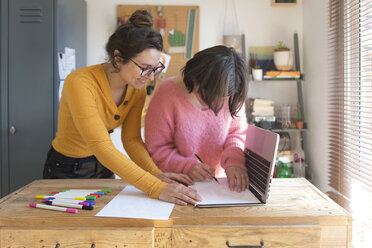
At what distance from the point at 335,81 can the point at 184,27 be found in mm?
1467

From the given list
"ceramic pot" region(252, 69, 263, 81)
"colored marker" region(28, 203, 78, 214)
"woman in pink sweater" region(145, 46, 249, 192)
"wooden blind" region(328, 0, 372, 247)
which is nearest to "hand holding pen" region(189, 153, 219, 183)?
"woman in pink sweater" region(145, 46, 249, 192)

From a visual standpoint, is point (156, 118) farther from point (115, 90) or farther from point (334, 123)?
point (334, 123)

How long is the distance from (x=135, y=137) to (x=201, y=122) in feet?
0.99

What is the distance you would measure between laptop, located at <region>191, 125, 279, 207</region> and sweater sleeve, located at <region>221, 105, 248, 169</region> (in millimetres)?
44

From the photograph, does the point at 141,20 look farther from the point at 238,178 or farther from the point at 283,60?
the point at 283,60

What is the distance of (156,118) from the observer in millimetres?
1456

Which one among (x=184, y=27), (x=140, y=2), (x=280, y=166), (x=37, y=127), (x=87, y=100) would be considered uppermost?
(x=140, y=2)

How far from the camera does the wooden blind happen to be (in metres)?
1.93

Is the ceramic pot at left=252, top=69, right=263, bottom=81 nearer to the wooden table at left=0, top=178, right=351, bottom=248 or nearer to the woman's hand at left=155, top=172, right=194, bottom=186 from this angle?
the woman's hand at left=155, top=172, right=194, bottom=186

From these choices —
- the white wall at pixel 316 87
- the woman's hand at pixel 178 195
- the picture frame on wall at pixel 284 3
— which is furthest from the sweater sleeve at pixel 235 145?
the picture frame on wall at pixel 284 3

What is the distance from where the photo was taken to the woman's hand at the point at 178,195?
110 cm

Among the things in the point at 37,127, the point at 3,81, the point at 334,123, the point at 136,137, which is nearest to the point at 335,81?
the point at 334,123

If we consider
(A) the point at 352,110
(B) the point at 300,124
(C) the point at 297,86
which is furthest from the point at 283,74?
(A) the point at 352,110

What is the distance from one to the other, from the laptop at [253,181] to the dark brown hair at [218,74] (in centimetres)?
18
